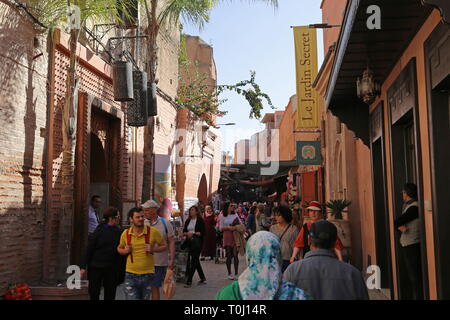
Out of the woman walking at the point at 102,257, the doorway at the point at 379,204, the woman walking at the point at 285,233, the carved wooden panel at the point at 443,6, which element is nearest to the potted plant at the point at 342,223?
the doorway at the point at 379,204

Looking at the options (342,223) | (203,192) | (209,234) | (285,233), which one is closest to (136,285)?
(285,233)

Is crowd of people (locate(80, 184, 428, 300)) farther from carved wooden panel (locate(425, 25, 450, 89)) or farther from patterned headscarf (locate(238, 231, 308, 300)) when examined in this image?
carved wooden panel (locate(425, 25, 450, 89))

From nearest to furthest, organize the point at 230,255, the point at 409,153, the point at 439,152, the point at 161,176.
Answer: the point at 439,152 → the point at 409,153 → the point at 230,255 → the point at 161,176

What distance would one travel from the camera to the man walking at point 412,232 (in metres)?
6.49

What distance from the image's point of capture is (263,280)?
3064 mm

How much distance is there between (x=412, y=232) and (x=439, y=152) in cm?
148

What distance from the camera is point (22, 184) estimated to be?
8.49 m

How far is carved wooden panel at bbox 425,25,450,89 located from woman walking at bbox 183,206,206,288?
6.23 m

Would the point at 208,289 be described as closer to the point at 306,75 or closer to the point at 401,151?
the point at 401,151

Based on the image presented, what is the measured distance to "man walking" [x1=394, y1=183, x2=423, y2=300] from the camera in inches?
255

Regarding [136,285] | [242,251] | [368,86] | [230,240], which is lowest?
[136,285]

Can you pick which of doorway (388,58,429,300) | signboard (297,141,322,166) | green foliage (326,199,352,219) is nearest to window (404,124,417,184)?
doorway (388,58,429,300)
